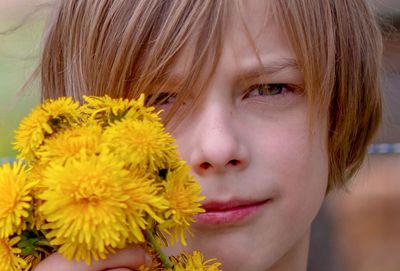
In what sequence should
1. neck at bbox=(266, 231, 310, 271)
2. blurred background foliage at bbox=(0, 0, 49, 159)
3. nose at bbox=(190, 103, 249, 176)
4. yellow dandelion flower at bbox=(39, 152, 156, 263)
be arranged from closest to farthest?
1. yellow dandelion flower at bbox=(39, 152, 156, 263)
2. nose at bbox=(190, 103, 249, 176)
3. neck at bbox=(266, 231, 310, 271)
4. blurred background foliage at bbox=(0, 0, 49, 159)

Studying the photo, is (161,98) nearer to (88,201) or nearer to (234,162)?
(234,162)

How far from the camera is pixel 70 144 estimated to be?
0.41 m

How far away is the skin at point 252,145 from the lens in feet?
2.27

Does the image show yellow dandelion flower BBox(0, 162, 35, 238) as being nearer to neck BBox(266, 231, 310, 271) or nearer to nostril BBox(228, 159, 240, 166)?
nostril BBox(228, 159, 240, 166)

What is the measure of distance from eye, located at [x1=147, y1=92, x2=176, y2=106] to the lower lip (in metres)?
0.14

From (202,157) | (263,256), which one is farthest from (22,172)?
(263,256)

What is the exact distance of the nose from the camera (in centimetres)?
67

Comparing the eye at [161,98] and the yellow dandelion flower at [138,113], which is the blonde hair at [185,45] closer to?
the eye at [161,98]

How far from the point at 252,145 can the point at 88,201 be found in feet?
1.19

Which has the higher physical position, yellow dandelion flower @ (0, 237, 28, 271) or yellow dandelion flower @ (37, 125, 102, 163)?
yellow dandelion flower @ (37, 125, 102, 163)

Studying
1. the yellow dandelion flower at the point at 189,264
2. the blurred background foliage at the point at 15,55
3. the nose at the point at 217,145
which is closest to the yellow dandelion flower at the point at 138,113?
the yellow dandelion flower at the point at 189,264

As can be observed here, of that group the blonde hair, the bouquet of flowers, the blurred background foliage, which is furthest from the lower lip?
the blurred background foliage

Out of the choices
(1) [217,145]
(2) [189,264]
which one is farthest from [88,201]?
(1) [217,145]

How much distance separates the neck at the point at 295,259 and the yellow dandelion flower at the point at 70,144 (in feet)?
1.78
